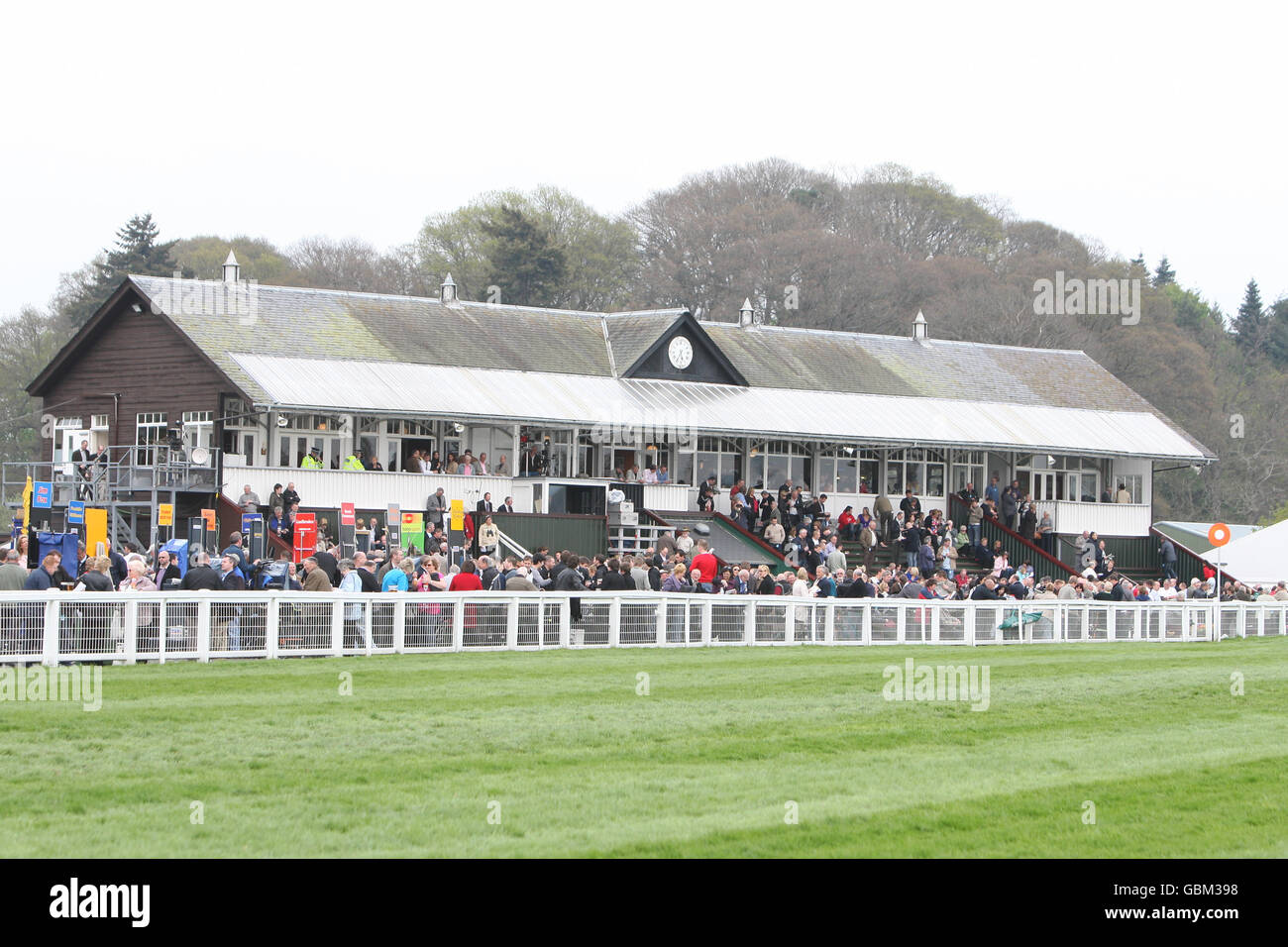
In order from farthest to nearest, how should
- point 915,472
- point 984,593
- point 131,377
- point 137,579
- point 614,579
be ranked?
1. point 915,472
2. point 131,377
3. point 984,593
4. point 614,579
5. point 137,579

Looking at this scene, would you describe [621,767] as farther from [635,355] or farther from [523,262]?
[523,262]

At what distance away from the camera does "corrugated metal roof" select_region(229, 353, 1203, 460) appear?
4144cm

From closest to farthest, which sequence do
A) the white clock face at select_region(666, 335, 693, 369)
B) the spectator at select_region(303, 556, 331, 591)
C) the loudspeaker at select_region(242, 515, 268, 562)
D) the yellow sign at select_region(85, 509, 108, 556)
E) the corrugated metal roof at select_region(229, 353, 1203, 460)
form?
the spectator at select_region(303, 556, 331, 591) → the yellow sign at select_region(85, 509, 108, 556) → the loudspeaker at select_region(242, 515, 268, 562) → the corrugated metal roof at select_region(229, 353, 1203, 460) → the white clock face at select_region(666, 335, 693, 369)

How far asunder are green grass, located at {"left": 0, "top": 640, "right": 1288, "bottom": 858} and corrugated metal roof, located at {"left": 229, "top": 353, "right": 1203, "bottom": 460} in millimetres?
22674

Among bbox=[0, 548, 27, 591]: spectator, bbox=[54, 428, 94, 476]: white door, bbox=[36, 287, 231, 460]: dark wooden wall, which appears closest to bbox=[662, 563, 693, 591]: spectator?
bbox=[0, 548, 27, 591]: spectator

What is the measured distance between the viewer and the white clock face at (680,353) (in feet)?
161

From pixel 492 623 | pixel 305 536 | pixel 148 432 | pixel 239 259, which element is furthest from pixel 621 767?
pixel 239 259

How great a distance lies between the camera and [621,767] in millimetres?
12539

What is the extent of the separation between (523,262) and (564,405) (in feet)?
106

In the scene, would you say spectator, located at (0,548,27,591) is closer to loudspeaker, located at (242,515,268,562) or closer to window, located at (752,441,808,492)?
loudspeaker, located at (242,515,268,562)

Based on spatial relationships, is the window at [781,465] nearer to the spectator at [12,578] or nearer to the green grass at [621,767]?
the green grass at [621,767]

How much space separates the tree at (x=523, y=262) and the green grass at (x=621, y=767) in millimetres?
57227

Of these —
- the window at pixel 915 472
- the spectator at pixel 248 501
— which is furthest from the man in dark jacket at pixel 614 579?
the window at pixel 915 472
